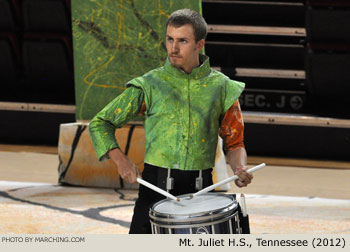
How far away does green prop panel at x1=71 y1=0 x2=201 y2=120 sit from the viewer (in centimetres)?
480

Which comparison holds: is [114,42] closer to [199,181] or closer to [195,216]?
[199,181]

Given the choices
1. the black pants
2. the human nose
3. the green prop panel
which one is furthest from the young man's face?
the green prop panel

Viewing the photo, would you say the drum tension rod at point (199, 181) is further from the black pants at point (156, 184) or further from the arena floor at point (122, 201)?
the arena floor at point (122, 201)

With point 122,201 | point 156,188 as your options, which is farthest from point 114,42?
point 156,188

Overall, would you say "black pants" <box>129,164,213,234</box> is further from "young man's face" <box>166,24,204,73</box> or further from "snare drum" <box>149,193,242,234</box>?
"young man's face" <box>166,24,204,73</box>

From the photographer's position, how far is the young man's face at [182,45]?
2293mm

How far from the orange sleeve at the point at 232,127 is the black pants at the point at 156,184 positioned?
0.11 meters

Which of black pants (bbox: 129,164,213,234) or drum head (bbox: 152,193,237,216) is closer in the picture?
drum head (bbox: 152,193,237,216)

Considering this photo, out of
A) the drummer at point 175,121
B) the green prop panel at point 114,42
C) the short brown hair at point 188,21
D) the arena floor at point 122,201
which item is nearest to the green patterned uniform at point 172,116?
the drummer at point 175,121

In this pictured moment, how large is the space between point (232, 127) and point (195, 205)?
1.02 feet

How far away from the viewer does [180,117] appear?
2355 mm

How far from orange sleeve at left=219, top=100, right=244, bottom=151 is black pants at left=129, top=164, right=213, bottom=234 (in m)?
0.11

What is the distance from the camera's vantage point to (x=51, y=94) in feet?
21.6

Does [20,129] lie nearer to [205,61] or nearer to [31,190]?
[31,190]
